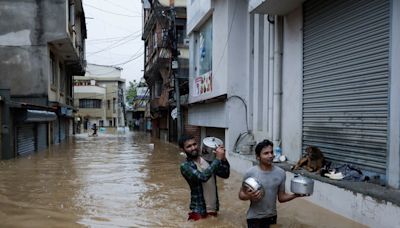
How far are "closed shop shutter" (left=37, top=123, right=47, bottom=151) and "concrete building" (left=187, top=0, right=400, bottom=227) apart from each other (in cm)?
1061

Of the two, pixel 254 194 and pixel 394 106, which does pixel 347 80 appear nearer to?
pixel 394 106

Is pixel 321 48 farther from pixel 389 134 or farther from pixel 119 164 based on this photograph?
pixel 119 164

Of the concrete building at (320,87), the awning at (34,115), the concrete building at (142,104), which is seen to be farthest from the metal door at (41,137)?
the concrete building at (142,104)

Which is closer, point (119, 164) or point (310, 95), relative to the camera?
point (310, 95)

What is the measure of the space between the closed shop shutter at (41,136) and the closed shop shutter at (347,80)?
1650cm

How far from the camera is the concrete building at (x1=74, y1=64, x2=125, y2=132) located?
67.9m

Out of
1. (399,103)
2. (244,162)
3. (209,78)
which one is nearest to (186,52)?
(209,78)

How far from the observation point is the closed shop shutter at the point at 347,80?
7082mm

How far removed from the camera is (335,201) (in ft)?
22.6

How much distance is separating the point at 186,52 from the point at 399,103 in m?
19.8

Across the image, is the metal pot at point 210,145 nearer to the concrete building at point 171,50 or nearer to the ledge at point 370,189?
the ledge at point 370,189

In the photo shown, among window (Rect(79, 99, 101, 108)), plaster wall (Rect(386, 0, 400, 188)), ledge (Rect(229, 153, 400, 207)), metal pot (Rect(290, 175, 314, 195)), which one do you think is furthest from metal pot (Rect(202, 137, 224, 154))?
window (Rect(79, 99, 101, 108))

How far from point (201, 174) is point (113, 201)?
4572 millimetres

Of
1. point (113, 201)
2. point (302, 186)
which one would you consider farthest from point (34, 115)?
point (302, 186)
